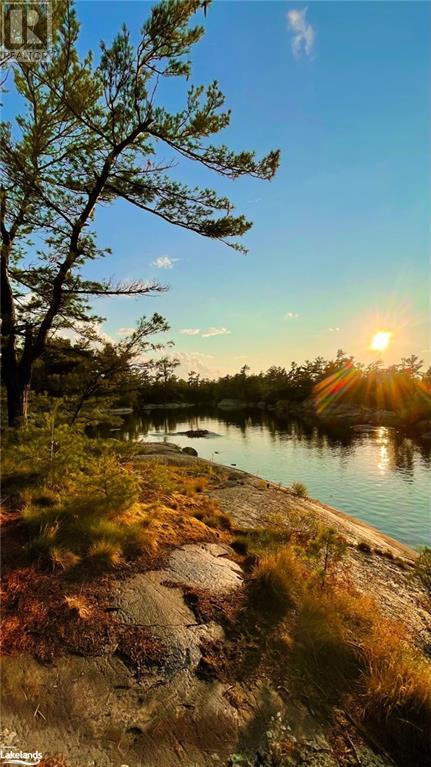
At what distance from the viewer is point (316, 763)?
8.82ft

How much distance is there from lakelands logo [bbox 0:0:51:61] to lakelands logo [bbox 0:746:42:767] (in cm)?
773

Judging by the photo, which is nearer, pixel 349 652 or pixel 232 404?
pixel 349 652

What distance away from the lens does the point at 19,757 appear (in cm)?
228

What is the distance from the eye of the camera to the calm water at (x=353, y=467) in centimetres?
1445

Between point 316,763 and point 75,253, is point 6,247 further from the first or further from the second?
point 316,763

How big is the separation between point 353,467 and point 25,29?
24.8 metres

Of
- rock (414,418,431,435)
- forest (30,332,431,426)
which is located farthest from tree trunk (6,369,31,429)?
rock (414,418,431,435)

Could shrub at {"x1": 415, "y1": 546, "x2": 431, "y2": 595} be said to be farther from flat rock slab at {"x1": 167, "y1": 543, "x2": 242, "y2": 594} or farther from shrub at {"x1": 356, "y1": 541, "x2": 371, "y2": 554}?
flat rock slab at {"x1": 167, "y1": 543, "x2": 242, "y2": 594}

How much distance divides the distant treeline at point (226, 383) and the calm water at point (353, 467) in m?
1.99

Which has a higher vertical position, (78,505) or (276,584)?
(78,505)

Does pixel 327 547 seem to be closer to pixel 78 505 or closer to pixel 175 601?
pixel 175 601

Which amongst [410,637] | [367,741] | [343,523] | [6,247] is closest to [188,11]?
[6,247]

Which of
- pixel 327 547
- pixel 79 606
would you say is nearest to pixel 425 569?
pixel 327 547

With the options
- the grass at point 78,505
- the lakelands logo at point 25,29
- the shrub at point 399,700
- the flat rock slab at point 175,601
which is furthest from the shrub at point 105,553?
the lakelands logo at point 25,29
